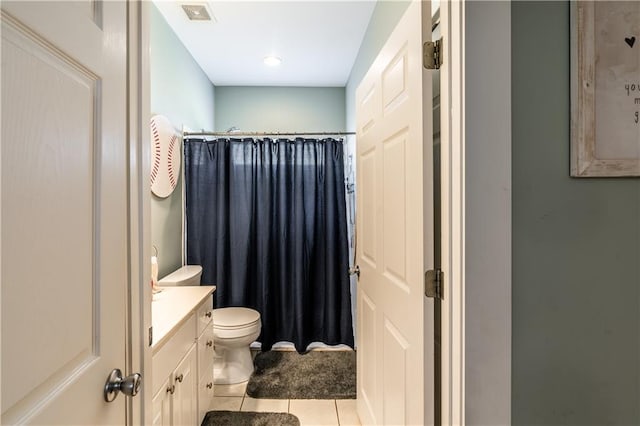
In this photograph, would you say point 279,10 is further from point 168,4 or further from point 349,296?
point 349,296

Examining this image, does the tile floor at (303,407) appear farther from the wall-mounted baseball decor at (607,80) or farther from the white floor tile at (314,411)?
the wall-mounted baseball decor at (607,80)

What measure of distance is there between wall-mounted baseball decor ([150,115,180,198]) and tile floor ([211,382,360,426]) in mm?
1406

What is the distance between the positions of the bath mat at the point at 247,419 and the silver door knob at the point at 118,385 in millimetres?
1313

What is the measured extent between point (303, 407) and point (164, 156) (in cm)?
188

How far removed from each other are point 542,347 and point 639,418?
313 millimetres

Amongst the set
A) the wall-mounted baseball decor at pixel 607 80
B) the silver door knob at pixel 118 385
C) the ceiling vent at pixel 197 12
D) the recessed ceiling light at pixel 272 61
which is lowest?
the silver door knob at pixel 118 385

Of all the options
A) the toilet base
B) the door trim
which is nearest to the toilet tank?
the toilet base

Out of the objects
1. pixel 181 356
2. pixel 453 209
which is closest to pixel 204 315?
pixel 181 356

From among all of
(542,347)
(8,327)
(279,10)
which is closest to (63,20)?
(8,327)

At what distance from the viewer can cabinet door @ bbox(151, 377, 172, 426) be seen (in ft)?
3.73

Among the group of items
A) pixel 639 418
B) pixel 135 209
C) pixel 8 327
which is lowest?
pixel 639 418

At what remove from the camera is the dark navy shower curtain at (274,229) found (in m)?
2.59

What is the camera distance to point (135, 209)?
82 centimetres

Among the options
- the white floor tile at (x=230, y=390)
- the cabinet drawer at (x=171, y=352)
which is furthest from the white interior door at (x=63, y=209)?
the white floor tile at (x=230, y=390)
